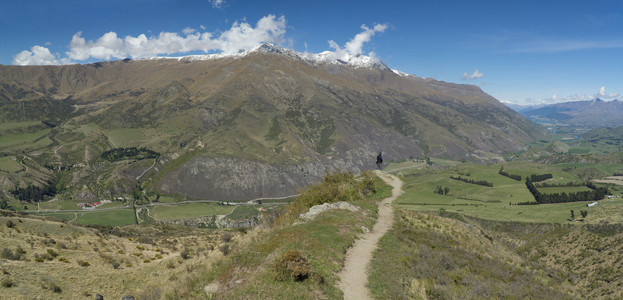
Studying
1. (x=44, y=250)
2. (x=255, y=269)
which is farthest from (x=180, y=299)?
(x=44, y=250)

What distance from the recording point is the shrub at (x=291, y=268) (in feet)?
58.6

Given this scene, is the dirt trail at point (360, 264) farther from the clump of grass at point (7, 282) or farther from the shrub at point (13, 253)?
the shrub at point (13, 253)

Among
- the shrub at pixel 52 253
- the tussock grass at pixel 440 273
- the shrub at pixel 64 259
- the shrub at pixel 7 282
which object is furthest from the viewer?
the shrub at pixel 52 253

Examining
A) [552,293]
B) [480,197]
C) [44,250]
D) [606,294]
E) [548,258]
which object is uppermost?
[44,250]

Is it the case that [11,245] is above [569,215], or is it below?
above

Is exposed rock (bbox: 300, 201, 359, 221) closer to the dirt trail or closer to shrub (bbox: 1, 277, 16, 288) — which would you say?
the dirt trail

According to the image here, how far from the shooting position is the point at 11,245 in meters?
26.1

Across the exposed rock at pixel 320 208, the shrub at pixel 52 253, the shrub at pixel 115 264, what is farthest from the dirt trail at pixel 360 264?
the shrub at pixel 52 253

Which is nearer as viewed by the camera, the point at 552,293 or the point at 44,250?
the point at 552,293

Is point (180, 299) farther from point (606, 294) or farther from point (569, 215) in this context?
point (569, 215)

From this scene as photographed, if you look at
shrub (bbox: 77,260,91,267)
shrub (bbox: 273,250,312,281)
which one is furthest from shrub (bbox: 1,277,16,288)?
shrub (bbox: 273,250,312,281)

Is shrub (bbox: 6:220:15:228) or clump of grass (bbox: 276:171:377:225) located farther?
clump of grass (bbox: 276:171:377:225)

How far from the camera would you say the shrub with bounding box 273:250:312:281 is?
1788cm

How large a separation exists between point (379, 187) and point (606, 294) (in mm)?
39936
